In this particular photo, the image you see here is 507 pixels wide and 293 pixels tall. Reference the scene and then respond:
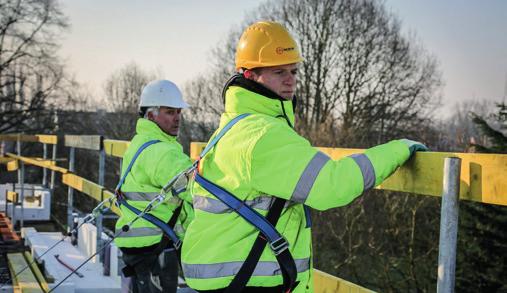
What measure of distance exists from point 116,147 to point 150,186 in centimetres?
200

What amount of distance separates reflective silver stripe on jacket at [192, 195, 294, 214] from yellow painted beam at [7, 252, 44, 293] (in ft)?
9.32

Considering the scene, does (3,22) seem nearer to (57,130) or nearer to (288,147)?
(57,130)

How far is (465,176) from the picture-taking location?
224 centimetres

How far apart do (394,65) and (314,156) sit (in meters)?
28.5

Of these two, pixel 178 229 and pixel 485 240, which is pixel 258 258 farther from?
pixel 485 240

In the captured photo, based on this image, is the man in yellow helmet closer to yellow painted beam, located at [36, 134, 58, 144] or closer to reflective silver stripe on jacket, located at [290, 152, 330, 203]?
reflective silver stripe on jacket, located at [290, 152, 330, 203]

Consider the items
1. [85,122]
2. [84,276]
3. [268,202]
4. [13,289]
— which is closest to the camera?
[268,202]

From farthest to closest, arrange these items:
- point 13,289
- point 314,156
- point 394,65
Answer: point 394,65 < point 13,289 < point 314,156

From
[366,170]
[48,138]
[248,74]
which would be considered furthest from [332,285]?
[48,138]

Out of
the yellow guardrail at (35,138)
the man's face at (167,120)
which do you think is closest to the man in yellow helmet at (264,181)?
the man's face at (167,120)

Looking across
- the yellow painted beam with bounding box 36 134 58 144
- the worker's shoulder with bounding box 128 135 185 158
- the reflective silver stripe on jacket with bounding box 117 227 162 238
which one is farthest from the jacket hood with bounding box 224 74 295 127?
the yellow painted beam with bounding box 36 134 58 144

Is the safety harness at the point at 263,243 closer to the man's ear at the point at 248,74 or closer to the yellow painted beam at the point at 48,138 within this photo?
the man's ear at the point at 248,74

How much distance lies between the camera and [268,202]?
239 cm

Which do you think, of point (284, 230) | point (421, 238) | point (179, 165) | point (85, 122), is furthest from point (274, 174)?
point (85, 122)
